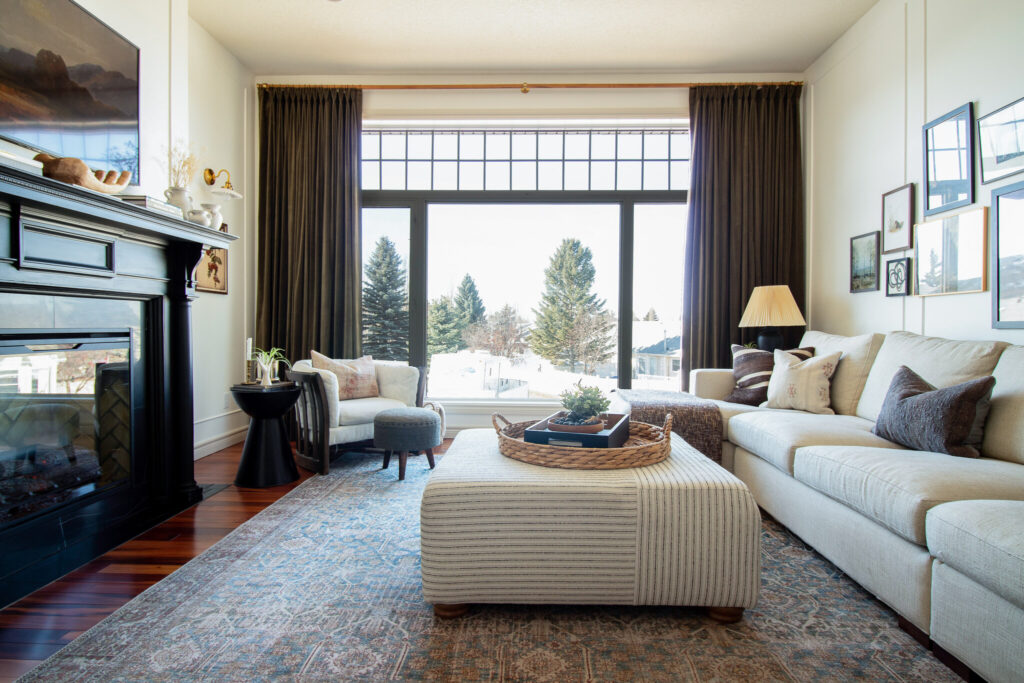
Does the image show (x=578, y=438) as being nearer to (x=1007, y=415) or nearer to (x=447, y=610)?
(x=447, y=610)

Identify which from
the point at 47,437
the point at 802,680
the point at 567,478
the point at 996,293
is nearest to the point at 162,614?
the point at 47,437

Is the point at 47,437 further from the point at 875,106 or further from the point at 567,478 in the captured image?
the point at 875,106

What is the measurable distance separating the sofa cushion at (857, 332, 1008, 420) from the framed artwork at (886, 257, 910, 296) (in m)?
0.54

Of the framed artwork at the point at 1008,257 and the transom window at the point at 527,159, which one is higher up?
the transom window at the point at 527,159

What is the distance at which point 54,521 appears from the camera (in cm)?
204

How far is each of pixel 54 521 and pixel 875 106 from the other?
4.84 metres

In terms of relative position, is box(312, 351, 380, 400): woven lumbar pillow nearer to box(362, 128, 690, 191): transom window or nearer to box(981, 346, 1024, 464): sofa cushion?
box(362, 128, 690, 191): transom window

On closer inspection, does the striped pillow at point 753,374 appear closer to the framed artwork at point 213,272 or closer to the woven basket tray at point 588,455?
the woven basket tray at point 588,455

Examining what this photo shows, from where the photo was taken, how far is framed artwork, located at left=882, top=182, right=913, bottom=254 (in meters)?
3.23

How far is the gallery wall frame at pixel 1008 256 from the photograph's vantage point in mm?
2482

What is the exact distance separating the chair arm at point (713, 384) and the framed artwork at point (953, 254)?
1.20 metres

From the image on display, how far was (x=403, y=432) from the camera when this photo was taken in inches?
133

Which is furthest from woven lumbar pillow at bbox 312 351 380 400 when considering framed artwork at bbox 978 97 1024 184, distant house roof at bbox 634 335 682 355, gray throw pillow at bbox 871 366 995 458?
framed artwork at bbox 978 97 1024 184

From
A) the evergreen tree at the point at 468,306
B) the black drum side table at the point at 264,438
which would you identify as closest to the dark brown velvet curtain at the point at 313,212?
the evergreen tree at the point at 468,306
